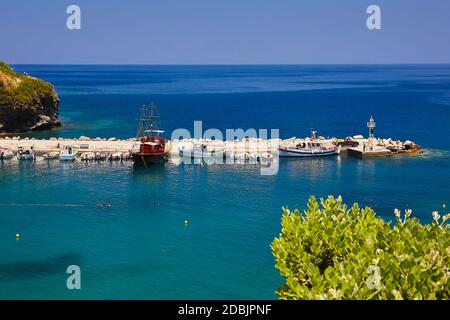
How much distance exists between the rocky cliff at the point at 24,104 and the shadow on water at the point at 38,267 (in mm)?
72487

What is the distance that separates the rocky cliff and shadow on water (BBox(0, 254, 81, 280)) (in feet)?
238

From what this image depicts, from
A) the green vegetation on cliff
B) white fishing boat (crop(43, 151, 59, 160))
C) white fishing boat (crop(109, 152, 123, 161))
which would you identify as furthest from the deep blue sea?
→ the green vegetation on cliff

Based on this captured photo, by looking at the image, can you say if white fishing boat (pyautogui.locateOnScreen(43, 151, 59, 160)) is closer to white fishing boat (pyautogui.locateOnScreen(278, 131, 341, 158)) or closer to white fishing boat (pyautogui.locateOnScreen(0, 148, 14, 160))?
white fishing boat (pyautogui.locateOnScreen(0, 148, 14, 160))

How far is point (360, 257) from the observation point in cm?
2162

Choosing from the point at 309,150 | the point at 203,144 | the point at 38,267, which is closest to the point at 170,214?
the point at 38,267

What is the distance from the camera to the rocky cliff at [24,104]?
366 feet

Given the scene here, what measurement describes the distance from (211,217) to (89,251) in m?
15.3

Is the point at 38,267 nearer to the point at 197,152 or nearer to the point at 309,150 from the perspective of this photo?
the point at 197,152

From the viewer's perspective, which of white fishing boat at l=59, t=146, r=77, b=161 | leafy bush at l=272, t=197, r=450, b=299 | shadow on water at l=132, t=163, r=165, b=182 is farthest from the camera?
white fishing boat at l=59, t=146, r=77, b=161

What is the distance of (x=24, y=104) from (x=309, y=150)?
62.7m

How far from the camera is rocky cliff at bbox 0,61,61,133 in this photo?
111 meters

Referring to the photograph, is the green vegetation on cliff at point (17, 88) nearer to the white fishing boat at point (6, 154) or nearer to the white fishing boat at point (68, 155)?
the white fishing boat at point (6, 154)
